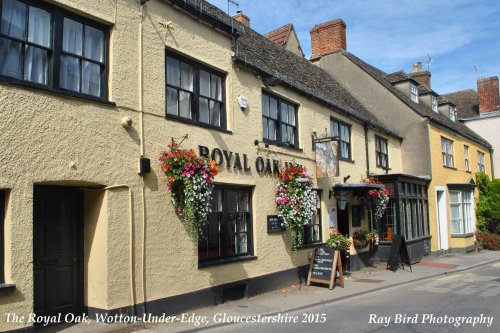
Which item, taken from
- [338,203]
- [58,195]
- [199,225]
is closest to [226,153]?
[199,225]

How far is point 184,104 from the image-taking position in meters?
9.49

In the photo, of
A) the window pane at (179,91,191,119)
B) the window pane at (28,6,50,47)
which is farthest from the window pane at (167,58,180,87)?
the window pane at (28,6,50,47)

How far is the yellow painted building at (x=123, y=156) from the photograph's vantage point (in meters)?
6.48

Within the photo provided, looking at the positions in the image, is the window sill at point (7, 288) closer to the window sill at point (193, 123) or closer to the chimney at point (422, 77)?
the window sill at point (193, 123)

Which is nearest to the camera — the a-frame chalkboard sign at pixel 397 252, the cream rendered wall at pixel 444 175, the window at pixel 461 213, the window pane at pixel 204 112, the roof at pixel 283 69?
the window pane at pixel 204 112

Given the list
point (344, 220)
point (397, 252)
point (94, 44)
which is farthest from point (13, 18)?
point (397, 252)

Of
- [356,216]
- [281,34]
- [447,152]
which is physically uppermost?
[281,34]

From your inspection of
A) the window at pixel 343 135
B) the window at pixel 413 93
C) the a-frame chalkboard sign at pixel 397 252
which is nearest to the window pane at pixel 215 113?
the window at pixel 343 135

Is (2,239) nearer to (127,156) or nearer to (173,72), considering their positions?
(127,156)

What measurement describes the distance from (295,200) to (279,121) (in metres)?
2.38

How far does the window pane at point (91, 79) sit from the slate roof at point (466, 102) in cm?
2920

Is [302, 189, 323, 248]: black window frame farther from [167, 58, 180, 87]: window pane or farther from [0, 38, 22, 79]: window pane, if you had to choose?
[0, 38, 22, 79]: window pane

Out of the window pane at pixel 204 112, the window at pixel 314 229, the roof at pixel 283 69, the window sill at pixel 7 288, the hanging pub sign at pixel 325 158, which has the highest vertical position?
the roof at pixel 283 69

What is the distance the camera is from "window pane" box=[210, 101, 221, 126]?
1017cm
